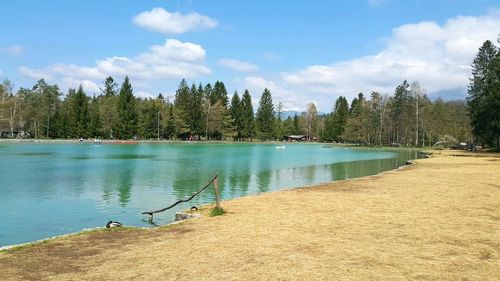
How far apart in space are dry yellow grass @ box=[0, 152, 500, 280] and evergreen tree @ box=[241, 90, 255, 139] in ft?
385

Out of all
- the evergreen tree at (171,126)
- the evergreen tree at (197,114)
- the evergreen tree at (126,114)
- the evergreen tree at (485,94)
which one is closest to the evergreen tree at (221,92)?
the evergreen tree at (197,114)

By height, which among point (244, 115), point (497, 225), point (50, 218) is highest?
point (244, 115)

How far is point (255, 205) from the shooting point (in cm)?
1612

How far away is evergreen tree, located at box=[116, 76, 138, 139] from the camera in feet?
365

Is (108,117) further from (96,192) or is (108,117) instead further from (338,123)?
(96,192)

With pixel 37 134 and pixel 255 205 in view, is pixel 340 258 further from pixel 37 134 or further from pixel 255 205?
pixel 37 134

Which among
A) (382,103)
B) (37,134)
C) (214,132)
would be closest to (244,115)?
(214,132)

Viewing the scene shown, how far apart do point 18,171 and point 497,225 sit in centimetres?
3545

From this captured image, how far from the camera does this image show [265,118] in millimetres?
143625

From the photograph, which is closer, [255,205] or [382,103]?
[255,205]

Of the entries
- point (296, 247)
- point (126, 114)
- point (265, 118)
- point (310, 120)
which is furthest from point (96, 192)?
point (310, 120)

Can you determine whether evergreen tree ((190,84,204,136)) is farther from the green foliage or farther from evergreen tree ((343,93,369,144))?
evergreen tree ((343,93,369,144))

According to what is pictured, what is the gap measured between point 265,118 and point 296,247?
134 metres

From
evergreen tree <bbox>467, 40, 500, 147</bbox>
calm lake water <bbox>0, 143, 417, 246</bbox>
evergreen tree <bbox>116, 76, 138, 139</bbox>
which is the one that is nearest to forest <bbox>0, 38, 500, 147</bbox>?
evergreen tree <bbox>116, 76, 138, 139</bbox>
